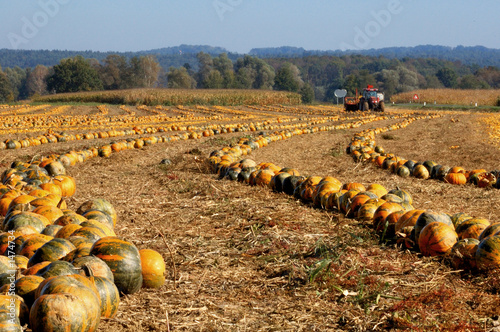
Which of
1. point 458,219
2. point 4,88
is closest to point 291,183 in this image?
point 458,219

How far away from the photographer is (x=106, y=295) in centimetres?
345

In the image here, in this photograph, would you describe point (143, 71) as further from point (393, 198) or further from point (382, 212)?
point (382, 212)

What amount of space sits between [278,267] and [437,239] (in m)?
1.78

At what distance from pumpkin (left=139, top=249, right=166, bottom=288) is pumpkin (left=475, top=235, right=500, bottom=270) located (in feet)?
10.3

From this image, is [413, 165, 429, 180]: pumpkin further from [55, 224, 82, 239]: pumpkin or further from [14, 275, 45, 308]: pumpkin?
[14, 275, 45, 308]: pumpkin

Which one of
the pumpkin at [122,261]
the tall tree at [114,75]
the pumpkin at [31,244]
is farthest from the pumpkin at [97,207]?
the tall tree at [114,75]

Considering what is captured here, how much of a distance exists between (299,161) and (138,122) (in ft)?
59.6

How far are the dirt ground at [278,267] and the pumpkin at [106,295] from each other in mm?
95

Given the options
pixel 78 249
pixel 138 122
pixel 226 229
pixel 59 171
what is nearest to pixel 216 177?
pixel 59 171

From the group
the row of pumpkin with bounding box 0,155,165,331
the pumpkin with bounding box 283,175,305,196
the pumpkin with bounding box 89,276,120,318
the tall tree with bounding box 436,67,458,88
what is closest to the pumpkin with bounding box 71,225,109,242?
the row of pumpkin with bounding box 0,155,165,331

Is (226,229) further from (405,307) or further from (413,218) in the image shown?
(405,307)

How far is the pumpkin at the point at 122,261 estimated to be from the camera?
3.91 m

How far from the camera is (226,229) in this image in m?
6.30

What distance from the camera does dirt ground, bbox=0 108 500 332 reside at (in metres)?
3.72
